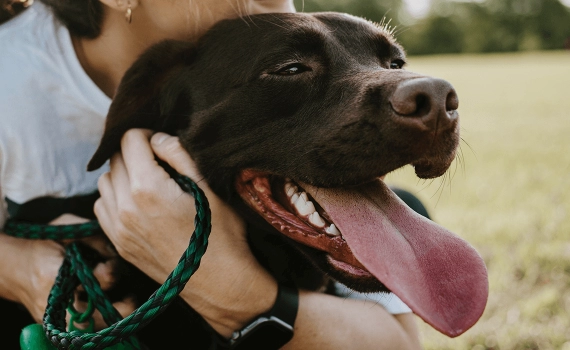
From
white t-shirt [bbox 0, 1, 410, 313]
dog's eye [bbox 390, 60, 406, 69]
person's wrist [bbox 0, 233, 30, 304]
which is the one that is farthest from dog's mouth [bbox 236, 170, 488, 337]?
person's wrist [bbox 0, 233, 30, 304]

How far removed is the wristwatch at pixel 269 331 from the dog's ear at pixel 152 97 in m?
0.87

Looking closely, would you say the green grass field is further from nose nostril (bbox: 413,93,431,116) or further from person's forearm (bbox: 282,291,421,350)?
person's forearm (bbox: 282,291,421,350)

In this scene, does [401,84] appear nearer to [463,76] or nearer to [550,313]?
[550,313]

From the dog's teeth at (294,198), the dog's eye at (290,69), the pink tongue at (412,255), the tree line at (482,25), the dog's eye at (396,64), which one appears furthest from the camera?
the tree line at (482,25)

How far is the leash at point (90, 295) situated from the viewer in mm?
1730

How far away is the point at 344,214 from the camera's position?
195 cm

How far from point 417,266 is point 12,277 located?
1.64 meters

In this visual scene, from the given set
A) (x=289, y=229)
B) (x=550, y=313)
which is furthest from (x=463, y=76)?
(x=289, y=229)

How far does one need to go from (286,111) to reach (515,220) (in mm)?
3309

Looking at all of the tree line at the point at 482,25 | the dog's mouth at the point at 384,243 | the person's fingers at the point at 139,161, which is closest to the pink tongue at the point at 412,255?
the dog's mouth at the point at 384,243

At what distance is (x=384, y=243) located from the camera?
6.14ft

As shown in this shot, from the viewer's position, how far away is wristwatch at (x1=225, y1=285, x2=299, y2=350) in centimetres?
208

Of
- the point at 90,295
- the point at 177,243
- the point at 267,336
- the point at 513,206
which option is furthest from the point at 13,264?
the point at 513,206

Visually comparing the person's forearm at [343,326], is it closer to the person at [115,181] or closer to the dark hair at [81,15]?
the person at [115,181]
